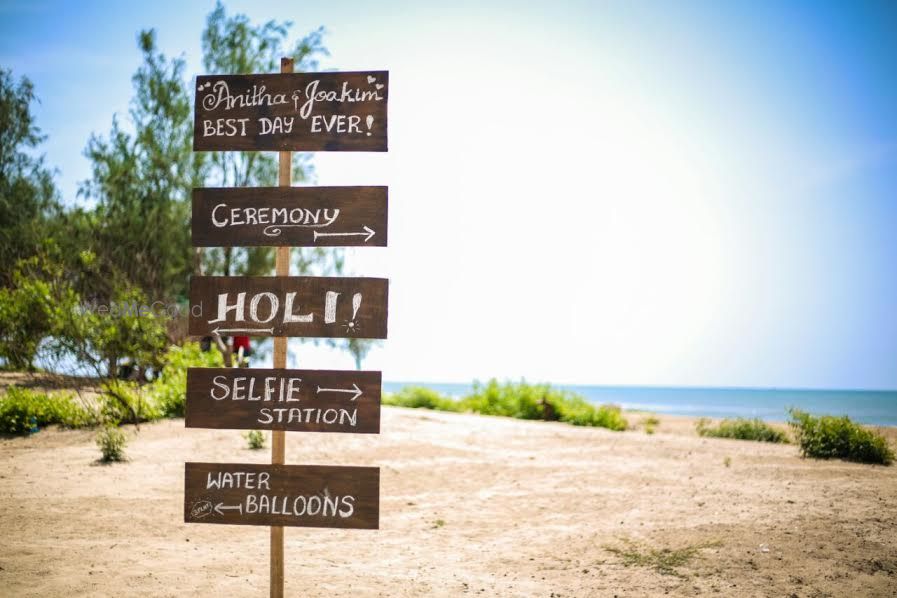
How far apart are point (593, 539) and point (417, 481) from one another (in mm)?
3213

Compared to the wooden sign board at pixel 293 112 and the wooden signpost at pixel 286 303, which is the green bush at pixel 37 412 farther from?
the wooden sign board at pixel 293 112

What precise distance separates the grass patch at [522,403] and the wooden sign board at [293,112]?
13.3m

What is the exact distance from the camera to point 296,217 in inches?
174

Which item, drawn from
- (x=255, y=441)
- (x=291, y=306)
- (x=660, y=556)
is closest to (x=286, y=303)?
(x=291, y=306)

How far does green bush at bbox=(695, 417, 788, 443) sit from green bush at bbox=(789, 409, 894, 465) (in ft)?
9.05

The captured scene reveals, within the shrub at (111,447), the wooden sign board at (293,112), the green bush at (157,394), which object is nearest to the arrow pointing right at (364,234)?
the wooden sign board at (293,112)

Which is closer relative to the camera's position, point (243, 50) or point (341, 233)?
point (341, 233)

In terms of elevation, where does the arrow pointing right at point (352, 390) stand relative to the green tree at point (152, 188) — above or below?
→ below

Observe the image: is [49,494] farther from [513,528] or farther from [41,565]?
[513,528]

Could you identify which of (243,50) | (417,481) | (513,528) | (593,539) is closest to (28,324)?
(417,481)

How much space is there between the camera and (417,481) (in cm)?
937

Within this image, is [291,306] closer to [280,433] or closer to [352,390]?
[352,390]

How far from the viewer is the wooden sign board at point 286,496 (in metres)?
4.29

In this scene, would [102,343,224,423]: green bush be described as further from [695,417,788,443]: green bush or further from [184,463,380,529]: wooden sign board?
[695,417,788,443]: green bush
